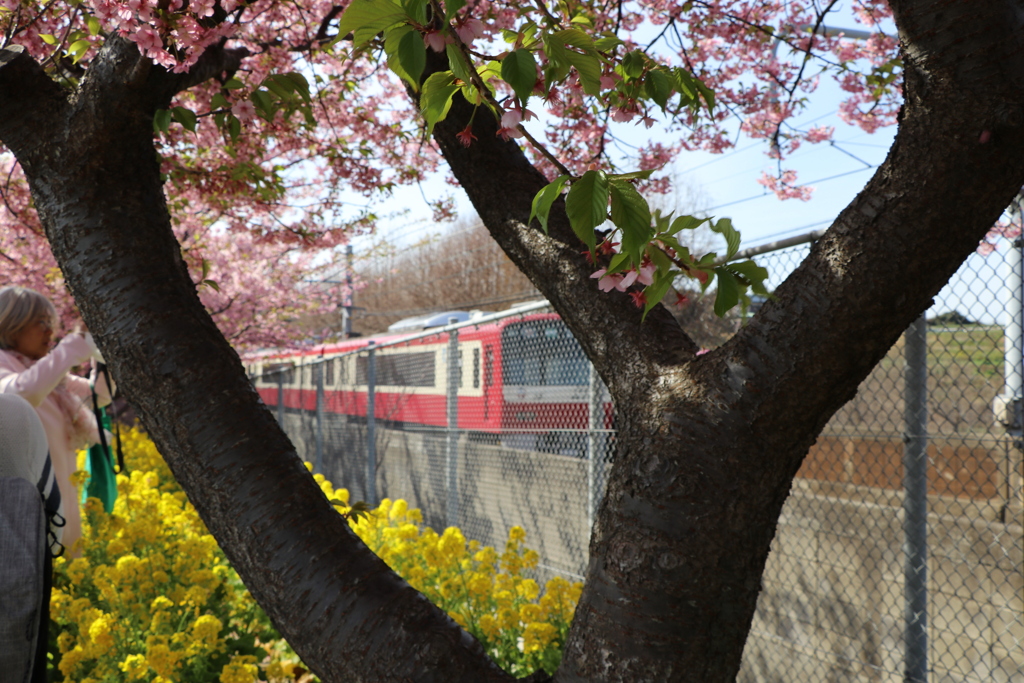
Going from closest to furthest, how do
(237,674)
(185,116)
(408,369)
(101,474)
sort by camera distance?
(185,116), (237,674), (101,474), (408,369)

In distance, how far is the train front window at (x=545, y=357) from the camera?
4.71m

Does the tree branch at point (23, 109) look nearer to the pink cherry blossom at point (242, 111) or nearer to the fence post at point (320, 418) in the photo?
the pink cherry blossom at point (242, 111)

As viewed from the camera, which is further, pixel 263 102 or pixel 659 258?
pixel 263 102

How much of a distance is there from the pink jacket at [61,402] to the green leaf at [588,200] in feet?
9.50

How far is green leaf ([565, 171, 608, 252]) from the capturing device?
38.0 inches

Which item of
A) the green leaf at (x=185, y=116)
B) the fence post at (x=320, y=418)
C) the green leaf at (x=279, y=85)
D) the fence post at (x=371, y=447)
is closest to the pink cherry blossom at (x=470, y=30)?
the green leaf at (x=279, y=85)

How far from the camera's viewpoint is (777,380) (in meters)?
1.18

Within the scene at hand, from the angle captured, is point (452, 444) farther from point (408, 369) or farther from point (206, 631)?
point (206, 631)

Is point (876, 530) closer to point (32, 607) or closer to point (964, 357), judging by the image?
point (964, 357)

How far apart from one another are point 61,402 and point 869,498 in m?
4.45

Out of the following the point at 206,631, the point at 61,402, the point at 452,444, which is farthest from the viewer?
the point at 452,444

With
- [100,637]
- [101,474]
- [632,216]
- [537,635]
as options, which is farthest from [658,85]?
[101,474]

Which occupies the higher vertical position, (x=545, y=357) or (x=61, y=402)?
(x=545, y=357)

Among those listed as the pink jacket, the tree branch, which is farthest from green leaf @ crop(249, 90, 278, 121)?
the pink jacket
